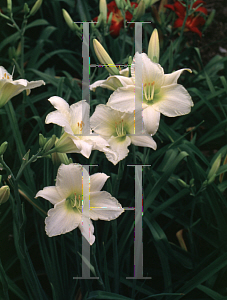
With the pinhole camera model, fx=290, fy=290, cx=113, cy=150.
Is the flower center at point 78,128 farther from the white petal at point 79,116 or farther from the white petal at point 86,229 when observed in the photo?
the white petal at point 86,229

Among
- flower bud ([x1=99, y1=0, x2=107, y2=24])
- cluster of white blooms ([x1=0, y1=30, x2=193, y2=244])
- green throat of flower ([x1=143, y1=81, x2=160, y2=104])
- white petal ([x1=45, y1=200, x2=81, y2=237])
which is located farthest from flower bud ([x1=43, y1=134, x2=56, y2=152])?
flower bud ([x1=99, y1=0, x2=107, y2=24])

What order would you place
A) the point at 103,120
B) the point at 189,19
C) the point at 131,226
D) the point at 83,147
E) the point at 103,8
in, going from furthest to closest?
the point at 189,19
the point at 103,8
the point at 131,226
the point at 103,120
the point at 83,147

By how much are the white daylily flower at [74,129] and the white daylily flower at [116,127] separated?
0.03m

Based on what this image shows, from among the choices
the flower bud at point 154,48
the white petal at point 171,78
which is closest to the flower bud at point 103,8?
the flower bud at point 154,48

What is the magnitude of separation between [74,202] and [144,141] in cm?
20

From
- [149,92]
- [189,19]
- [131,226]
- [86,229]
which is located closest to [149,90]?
[149,92]

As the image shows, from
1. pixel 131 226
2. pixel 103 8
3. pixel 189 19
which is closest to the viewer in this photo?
pixel 131 226

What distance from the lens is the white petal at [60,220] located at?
58cm

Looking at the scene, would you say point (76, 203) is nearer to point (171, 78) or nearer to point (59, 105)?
point (59, 105)

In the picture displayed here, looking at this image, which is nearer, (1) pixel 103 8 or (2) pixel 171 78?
(2) pixel 171 78

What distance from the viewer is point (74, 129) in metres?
0.64

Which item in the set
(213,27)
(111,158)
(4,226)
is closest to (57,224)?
(111,158)

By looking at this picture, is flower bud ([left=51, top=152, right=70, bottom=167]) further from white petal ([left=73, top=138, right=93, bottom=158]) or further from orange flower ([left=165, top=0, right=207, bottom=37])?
orange flower ([left=165, top=0, right=207, bottom=37])

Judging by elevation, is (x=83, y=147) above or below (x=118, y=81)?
below
